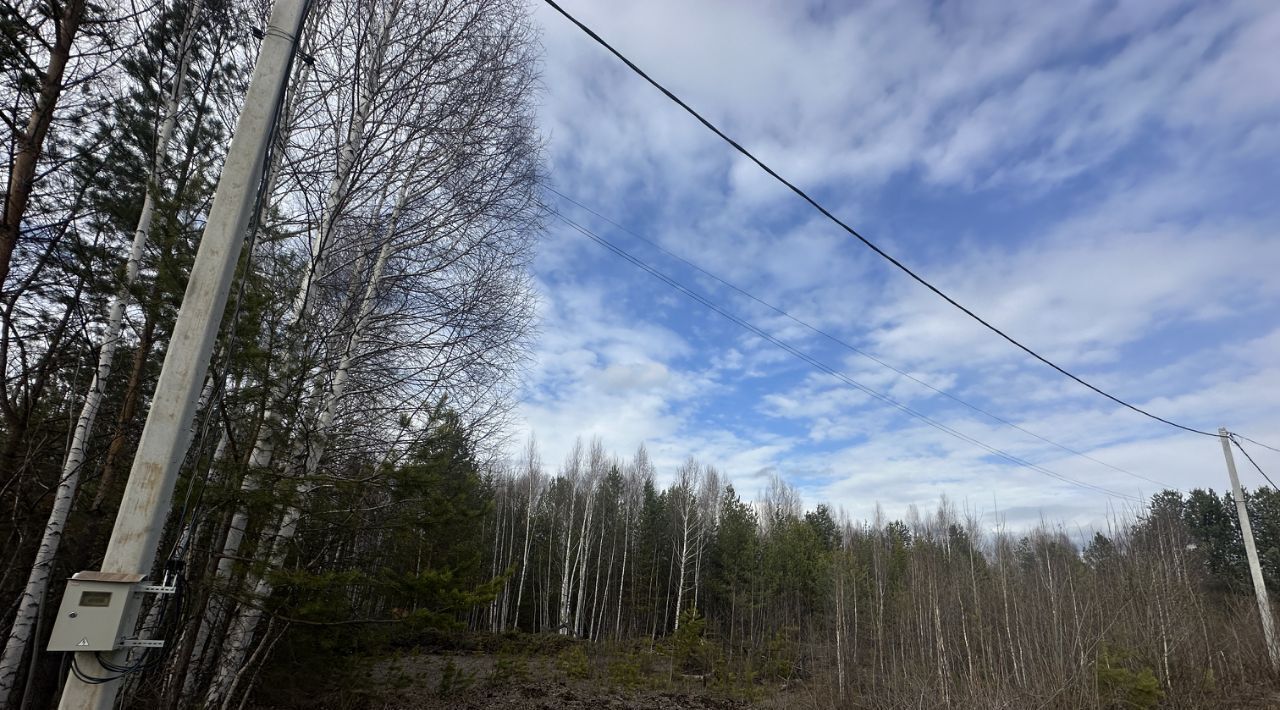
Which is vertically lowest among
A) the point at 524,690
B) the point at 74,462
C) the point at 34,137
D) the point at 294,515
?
the point at 524,690

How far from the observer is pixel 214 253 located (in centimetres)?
235

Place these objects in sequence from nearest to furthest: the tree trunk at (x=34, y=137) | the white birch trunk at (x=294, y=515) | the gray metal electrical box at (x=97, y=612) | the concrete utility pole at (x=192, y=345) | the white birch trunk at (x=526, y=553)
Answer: the gray metal electrical box at (x=97, y=612) < the concrete utility pole at (x=192, y=345) < the tree trunk at (x=34, y=137) < the white birch trunk at (x=294, y=515) < the white birch trunk at (x=526, y=553)

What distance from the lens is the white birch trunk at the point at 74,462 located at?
4.13m

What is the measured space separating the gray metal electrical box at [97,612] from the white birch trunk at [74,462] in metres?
2.93

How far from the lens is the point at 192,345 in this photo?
224 centimetres

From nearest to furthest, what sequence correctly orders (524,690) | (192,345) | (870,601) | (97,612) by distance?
(97,612) → (192,345) → (524,690) → (870,601)

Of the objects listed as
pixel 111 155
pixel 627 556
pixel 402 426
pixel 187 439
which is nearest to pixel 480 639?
pixel 627 556

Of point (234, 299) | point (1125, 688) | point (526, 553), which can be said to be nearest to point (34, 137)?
point (234, 299)

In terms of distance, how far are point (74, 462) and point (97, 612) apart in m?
3.68

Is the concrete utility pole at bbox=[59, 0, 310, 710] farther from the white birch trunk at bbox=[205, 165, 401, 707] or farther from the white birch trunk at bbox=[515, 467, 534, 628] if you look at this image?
the white birch trunk at bbox=[515, 467, 534, 628]

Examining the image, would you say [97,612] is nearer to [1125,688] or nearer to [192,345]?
[192,345]

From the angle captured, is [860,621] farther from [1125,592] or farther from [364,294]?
[364,294]

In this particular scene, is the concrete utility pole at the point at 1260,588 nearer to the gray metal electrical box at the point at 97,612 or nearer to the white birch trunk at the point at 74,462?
the gray metal electrical box at the point at 97,612

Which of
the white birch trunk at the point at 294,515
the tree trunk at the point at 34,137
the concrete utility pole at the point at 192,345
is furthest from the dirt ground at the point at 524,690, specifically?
the concrete utility pole at the point at 192,345
